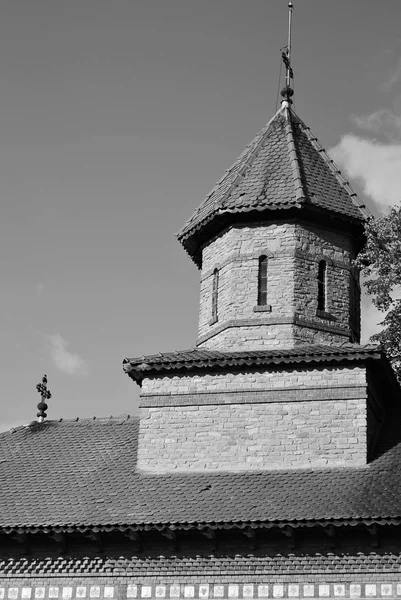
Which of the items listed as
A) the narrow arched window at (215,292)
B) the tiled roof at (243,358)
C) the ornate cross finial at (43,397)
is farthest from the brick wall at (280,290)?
the ornate cross finial at (43,397)

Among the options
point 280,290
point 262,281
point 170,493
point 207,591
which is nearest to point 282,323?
point 280,290

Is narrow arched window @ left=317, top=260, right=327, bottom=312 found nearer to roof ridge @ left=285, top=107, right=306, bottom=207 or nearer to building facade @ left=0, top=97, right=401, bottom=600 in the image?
building facade @ left=0, top=97, right=401, bottom=600

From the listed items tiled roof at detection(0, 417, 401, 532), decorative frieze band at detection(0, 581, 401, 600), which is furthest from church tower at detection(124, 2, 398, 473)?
decorative frieze band at detection(0, 581, 401, 600)

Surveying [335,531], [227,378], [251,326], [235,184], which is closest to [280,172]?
[235,184]

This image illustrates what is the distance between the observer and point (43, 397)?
78.1 ft

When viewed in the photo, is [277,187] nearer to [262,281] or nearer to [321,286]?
[262,281]

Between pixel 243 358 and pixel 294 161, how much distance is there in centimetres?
517

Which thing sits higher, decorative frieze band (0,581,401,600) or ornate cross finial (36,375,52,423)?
ornate cross finial (36,375,52,423)

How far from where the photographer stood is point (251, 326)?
2056cm

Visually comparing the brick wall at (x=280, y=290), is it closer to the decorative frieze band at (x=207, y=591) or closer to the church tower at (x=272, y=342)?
the church tower at (x=272, y=342)

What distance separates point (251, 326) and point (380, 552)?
5767mm

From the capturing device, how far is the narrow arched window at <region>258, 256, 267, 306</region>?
20906 mm

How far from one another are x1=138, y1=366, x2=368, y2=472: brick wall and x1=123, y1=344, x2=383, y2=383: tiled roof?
25 centimetres

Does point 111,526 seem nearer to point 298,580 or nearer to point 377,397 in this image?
point 298,580
